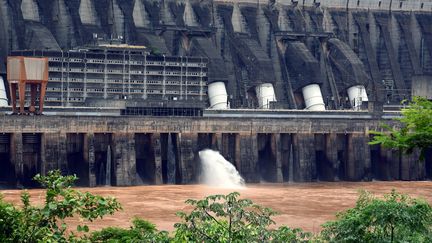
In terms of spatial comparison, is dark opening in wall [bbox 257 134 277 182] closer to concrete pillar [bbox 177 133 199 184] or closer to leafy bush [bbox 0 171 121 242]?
concrete pillar [bbox 177 133 199 184]

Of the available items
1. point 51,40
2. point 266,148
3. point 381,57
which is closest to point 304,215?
point 266,148

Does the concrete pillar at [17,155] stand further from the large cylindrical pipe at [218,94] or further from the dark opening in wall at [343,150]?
the dark opening in wall at [343,150]

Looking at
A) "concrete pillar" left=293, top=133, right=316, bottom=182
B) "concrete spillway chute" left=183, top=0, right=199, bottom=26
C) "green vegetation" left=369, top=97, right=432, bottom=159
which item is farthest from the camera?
"concrete spillway chute" left=183, top=0, right=199, bottom=26

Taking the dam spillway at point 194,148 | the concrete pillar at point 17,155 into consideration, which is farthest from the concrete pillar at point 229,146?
the concrete pillar at point 17,155

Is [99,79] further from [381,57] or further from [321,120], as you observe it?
[381,57]

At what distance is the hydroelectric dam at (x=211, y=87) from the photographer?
247 ft

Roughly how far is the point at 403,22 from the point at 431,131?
3555 inches

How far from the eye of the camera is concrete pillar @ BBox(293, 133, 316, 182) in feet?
280

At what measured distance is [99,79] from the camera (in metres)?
83.3

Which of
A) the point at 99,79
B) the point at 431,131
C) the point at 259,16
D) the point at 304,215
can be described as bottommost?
the point at 304,215

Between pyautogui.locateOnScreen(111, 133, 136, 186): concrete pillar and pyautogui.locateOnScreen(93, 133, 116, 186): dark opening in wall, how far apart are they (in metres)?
0.54

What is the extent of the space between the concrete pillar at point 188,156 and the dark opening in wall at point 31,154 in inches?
472

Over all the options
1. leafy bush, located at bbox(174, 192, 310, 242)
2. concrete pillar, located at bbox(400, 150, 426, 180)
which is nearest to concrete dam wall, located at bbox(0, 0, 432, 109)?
concrete pillar, located at bbox(400, 150, 426, 180)

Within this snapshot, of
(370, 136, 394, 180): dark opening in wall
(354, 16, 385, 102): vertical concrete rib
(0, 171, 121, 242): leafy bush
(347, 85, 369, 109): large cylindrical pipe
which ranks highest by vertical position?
(354, 16, 385, 102): vertical concrete rib
